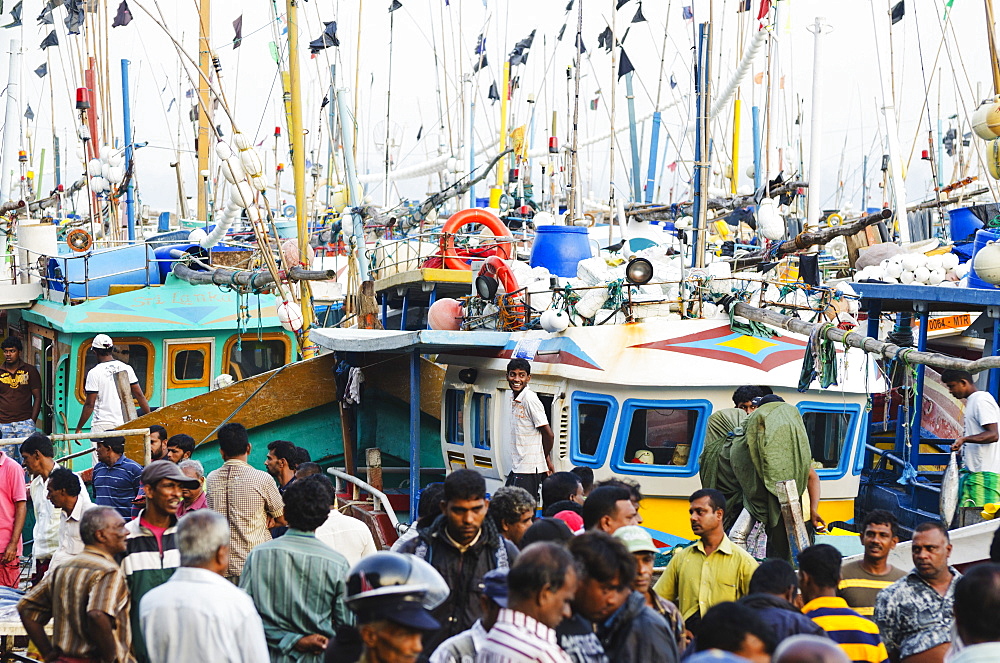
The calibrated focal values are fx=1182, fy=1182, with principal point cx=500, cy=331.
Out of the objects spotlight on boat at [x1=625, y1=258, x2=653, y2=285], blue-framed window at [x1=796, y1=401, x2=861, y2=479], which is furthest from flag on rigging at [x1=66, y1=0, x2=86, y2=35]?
blue-framed window at [x1=796, y1=401, x2=861, y2=479]

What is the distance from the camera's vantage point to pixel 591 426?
32.2ft

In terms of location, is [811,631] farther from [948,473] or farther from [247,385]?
[247,385]

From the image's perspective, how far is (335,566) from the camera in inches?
199

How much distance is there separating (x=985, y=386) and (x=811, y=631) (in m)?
7.24

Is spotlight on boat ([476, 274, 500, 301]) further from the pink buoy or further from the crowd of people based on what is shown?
the crowd of people

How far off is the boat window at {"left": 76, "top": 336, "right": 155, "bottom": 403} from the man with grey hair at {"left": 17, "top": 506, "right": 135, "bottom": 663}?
10025mm

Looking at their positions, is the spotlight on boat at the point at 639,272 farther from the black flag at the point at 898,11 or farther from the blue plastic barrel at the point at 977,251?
the black flag at the point at 898,11

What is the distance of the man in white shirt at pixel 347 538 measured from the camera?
621cm

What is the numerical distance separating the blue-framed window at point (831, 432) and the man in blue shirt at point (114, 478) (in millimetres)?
5312

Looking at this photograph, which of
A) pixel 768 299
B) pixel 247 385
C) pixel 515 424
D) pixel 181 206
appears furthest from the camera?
pixel 181 206

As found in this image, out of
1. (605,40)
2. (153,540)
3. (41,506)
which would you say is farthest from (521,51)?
(153,540)

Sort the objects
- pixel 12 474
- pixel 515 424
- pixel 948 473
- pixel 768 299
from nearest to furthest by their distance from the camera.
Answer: pixel 12 474 < pixel 948 473 < pixel 515 424 < pixel 768 299

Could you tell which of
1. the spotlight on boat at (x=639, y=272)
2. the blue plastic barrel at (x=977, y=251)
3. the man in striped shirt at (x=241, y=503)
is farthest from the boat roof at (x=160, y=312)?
the blue plastic barrel at (x=977, y=251)

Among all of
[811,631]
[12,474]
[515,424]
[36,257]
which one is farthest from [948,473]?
[36,257]
